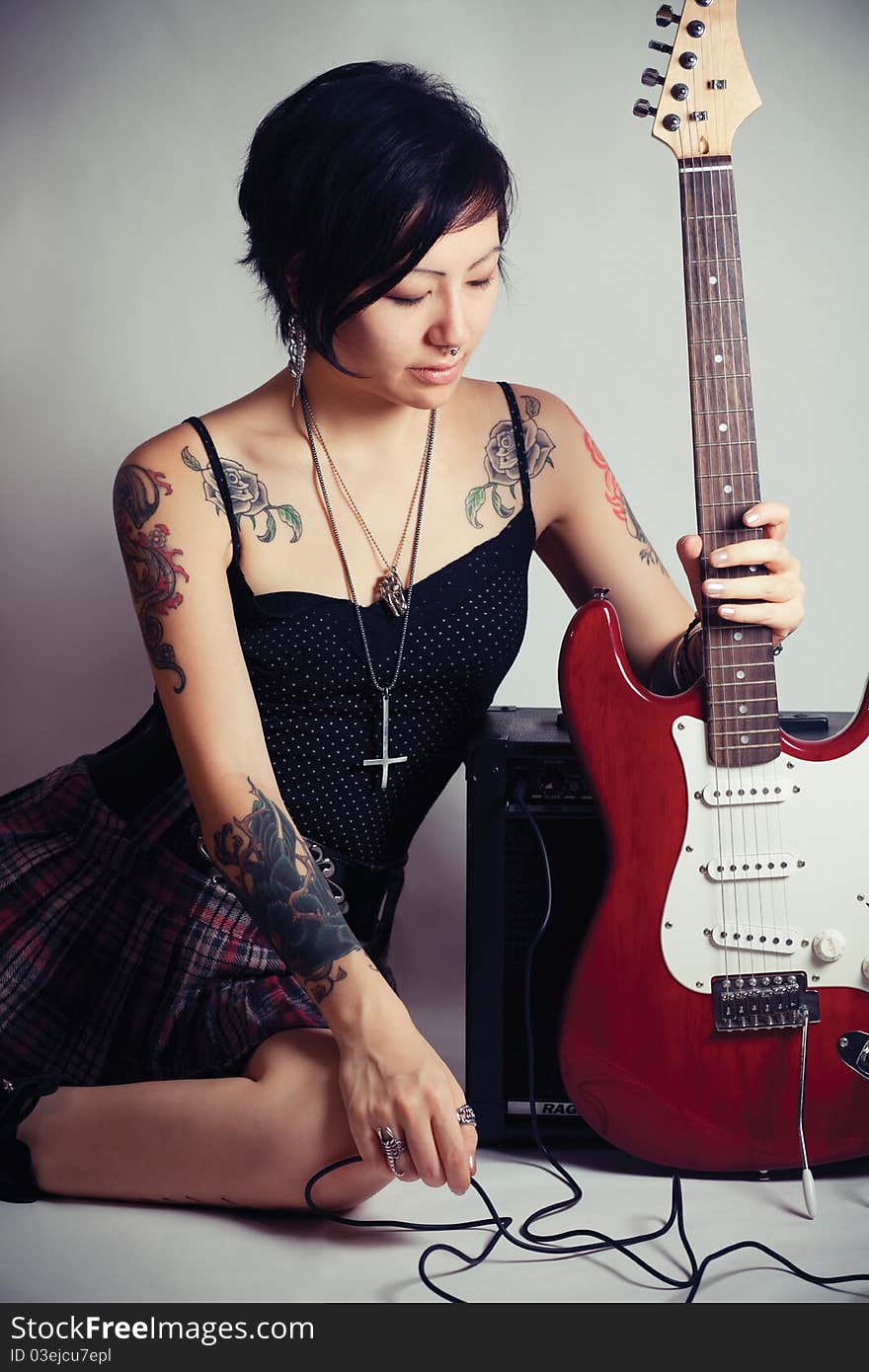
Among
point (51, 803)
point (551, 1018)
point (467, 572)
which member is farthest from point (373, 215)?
point (551, 1018)

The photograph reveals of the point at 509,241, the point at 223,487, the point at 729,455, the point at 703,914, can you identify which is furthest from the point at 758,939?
the point at 509,241

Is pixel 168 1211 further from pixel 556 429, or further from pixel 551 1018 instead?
pixel 556 429

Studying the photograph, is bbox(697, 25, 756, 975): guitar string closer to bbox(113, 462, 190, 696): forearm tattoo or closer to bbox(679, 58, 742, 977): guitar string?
bbox(679, 58, 742, 977): guitar string

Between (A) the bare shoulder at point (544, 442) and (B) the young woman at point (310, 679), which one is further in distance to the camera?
(A) the bare shoulder at point (544, 442)

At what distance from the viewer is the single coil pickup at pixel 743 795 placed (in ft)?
4.39

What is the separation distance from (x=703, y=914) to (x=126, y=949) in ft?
2.00

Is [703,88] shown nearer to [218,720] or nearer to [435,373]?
[435,373]

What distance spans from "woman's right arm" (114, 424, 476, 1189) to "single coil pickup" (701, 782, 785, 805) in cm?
Answer: 37

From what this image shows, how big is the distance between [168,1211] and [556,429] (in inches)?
36.9

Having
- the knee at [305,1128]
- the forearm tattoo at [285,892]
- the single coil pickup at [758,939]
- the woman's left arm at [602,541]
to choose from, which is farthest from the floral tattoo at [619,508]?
the knee at [305,1128]

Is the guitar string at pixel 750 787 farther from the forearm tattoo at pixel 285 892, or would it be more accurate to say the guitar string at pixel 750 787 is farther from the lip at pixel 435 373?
the forearm tattoo at pixel 285 892

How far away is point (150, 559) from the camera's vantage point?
1340 mm

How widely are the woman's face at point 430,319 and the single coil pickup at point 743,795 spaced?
1.55ft

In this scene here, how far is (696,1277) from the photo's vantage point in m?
1.19
